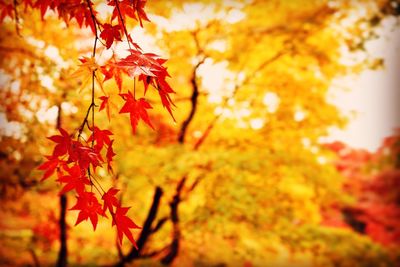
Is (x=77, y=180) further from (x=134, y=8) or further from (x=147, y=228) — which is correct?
(x=147, y=228)

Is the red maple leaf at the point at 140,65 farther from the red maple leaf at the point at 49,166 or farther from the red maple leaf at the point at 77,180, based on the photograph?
the red maple leaf at the point at 49,166

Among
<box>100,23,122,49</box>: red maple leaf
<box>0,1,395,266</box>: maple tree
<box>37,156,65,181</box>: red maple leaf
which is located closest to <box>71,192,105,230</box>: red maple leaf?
<box>37,156,65,181</box>: red maple leaf

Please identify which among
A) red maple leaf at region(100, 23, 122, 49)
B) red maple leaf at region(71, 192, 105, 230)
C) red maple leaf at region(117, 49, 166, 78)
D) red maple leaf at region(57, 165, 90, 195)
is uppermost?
red maple leaf at region(100, 23, 122, 49)

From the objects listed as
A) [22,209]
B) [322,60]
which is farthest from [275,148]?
[22,209]

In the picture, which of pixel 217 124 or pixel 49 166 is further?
pixel 217 124

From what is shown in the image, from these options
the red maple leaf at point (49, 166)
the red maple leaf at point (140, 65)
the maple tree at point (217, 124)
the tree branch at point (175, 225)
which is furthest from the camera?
the tree branch at point (175, 225)

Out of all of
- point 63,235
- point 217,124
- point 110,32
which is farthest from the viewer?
point 63,235

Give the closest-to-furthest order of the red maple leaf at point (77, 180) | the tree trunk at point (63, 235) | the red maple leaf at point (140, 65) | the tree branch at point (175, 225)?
the red maple leaf at point (140, 65) → the red maple leaf at point (77, 180) → the tree branch at point (175, 225) → the tree trunk at point (63, 235)

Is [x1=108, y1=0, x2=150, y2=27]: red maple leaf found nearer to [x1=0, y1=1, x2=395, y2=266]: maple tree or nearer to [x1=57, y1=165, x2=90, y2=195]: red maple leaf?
[x1=57, y1=165, x2=90, y2=195]: red maple leaf

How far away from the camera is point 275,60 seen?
4.34 m

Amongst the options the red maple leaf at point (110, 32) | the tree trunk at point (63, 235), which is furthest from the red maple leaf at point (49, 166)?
the tree trunk at point (63, 235)

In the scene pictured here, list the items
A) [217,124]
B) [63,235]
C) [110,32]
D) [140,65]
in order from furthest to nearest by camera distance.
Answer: [63,235] < [217,124] < [110,32] < [140,65]

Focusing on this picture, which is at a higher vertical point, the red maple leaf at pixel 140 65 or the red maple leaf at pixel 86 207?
the red maple leaf at pixel 140 65

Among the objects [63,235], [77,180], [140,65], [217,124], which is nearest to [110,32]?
[140,65]
